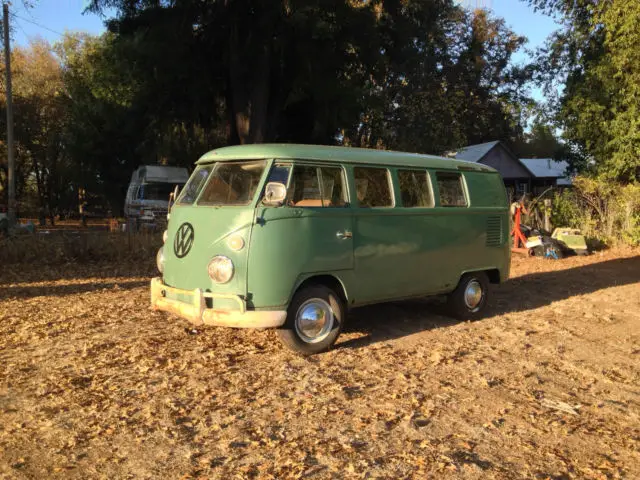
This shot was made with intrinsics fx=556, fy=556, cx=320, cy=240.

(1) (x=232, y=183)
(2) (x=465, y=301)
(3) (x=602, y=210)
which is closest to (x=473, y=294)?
(2) (x=465, y=301)

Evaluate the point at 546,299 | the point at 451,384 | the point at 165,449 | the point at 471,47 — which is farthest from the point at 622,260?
the point at 471,47

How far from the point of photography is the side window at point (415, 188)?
6.77 metres

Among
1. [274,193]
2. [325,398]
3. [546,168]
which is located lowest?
[325,398]

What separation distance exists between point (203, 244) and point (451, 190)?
350cm

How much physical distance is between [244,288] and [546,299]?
244 inches

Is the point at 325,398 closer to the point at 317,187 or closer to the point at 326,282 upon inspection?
the point at 326,282

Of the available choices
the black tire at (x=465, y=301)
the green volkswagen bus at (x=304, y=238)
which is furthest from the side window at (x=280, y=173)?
the black tire at (x=465, y=301)

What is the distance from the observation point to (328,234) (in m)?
5.84

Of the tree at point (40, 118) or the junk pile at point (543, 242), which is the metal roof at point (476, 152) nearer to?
the junk pile at point (543, 242)

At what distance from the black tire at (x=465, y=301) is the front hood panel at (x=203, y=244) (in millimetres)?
3465

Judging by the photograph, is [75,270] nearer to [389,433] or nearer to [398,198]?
[398,198]

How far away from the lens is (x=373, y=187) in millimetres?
6445

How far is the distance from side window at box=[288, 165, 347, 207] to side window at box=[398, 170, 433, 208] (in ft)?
3.29

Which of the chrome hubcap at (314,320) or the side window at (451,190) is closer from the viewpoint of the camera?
the chrome hubcap at (314,320)
